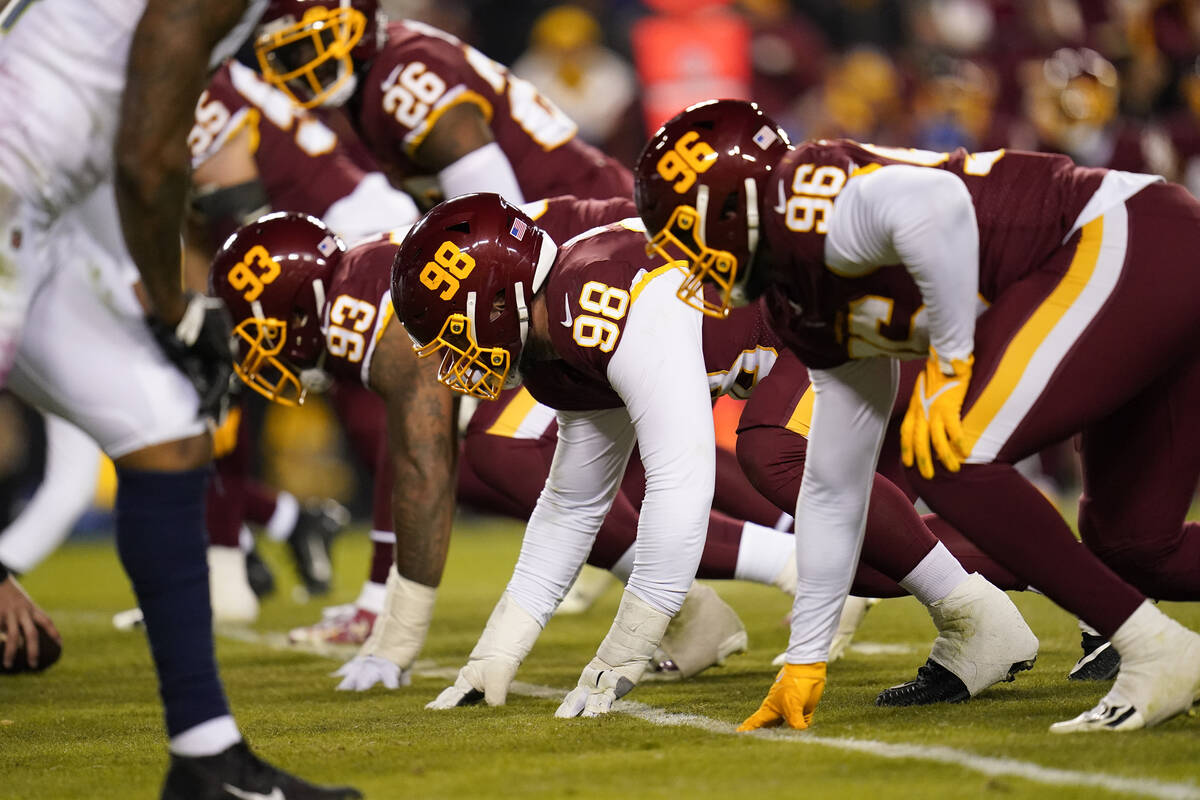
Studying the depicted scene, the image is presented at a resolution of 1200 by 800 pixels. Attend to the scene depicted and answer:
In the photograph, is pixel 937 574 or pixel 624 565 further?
pixel 624 565

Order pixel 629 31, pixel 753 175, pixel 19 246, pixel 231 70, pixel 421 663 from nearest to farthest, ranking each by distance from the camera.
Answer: pixel 19 246
pixel 753 175
pixel 421 663
pixel 231 70
pixel 629 31

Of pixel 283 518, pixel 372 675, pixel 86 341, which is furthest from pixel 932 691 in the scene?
pixel 283 518

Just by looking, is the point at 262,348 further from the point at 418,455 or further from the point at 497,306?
the point at 497,306

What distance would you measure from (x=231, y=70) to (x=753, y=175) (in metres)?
3.54

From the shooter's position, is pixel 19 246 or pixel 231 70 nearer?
pixel 19 246

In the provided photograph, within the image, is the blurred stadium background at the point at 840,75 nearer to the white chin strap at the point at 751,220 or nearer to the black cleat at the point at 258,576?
the black cleat at the point at 258,576

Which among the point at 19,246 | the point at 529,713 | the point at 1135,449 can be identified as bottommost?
the point at 529,713

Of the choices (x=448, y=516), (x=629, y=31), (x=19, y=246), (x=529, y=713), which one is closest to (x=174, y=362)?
(x=19, y=246)

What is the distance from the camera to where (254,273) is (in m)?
4.16

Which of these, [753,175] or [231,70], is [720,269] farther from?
[231,70]

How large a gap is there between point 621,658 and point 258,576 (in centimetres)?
357

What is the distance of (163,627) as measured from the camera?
2.54 m

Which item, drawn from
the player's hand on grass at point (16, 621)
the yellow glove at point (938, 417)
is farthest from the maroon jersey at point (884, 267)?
the player's hand on grass at point (16, 621)

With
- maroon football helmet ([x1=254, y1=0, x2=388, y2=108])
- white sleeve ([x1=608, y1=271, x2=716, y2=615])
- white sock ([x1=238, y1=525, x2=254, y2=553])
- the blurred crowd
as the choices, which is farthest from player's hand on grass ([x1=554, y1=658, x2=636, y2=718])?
the blurred crowd
